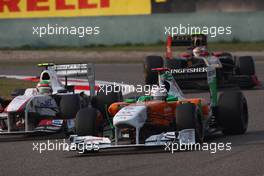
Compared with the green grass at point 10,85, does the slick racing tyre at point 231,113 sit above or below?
above

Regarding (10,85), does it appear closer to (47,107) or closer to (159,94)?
(47,107)

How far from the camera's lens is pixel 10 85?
25.9 m

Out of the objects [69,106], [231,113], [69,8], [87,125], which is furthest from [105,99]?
[69,8]

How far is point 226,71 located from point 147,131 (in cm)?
1030

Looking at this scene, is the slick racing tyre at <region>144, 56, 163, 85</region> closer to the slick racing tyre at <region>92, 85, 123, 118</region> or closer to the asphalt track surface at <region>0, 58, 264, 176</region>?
the slick racing tyre at <region>92, 85, 123, 118</region>

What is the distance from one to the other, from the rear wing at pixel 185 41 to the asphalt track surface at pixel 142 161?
8019mm

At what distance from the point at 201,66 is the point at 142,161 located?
37.8 ft

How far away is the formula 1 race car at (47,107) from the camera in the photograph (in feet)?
49.8

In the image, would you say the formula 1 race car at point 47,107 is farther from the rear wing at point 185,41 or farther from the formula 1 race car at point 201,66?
the formula 1 race car at point 201,66

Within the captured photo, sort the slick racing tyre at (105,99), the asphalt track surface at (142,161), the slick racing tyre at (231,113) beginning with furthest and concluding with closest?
the slick racing tyre at (105,99) → the slick racing tyre at (231,113) → the asphalt track surface at (142,161)

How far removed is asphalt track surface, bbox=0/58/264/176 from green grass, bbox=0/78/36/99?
9.10 m

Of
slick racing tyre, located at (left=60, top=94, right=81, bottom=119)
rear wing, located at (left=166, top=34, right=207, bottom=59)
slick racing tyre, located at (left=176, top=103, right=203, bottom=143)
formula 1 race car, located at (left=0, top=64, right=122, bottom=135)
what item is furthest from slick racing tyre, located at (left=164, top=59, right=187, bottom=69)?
slick racing tyre, located at (left=176, top=103, right=203, bottom=143)

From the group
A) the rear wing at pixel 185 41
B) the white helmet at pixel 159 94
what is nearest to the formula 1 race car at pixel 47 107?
the white helmet at pixel 159 94

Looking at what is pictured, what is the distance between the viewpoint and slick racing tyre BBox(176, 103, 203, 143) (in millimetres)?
13281
